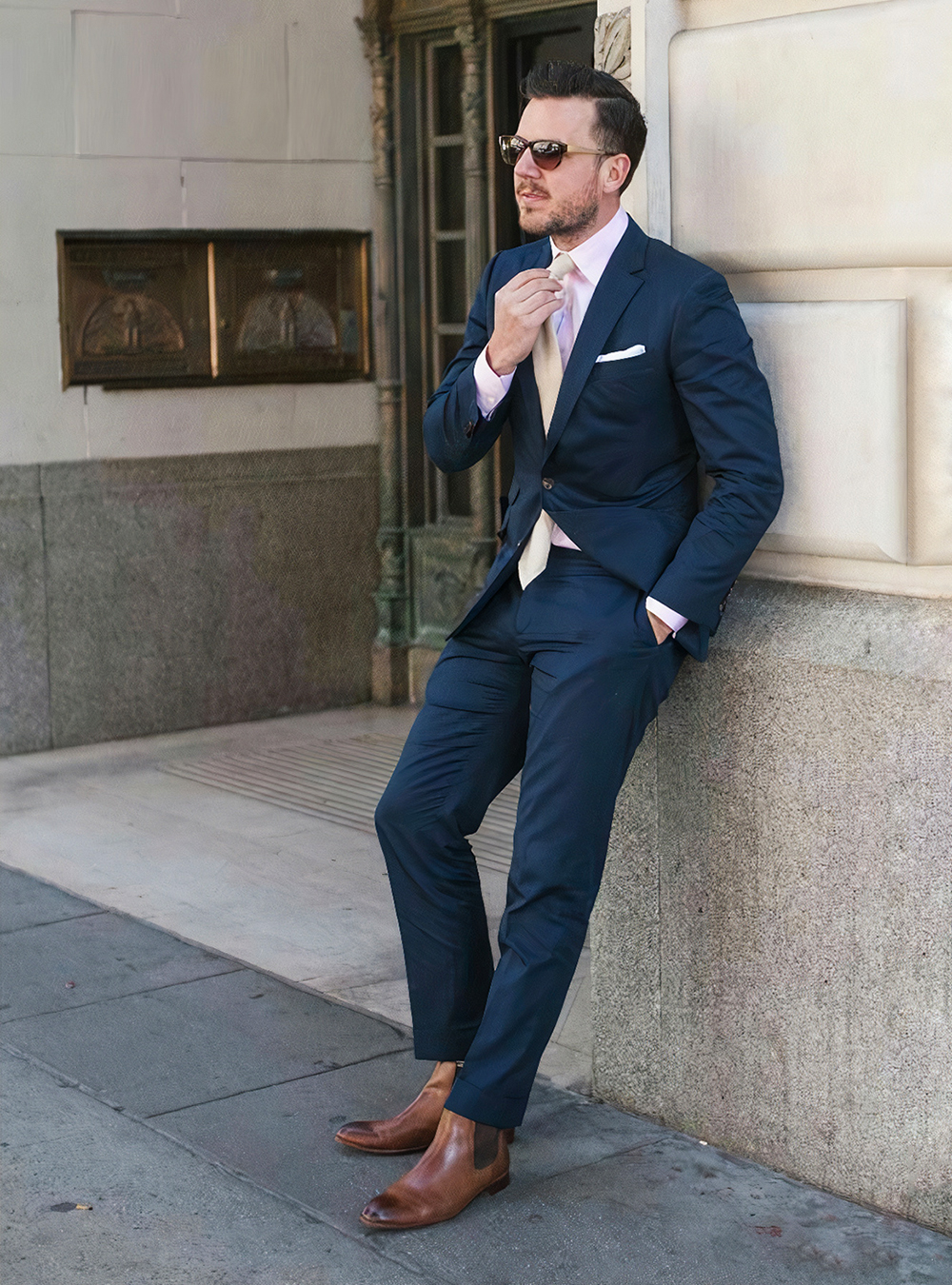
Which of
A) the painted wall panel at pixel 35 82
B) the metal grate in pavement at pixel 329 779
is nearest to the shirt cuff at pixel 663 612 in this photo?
the metal grate in pavement at pixel 329 779

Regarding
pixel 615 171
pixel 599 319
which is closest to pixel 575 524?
pixel 599 319

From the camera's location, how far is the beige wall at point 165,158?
7793 mm

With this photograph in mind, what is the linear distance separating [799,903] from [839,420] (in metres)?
0.96

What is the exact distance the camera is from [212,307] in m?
8.33

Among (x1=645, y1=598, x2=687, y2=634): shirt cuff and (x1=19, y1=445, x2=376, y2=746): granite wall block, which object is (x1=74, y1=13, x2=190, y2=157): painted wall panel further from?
(x1=645, y1=598, x2=687, y2=634): shirt cuff

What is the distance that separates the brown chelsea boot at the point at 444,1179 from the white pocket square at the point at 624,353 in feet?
4.88

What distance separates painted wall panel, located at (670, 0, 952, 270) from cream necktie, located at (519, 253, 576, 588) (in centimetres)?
37

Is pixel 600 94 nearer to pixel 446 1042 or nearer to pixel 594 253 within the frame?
pixel 594 253

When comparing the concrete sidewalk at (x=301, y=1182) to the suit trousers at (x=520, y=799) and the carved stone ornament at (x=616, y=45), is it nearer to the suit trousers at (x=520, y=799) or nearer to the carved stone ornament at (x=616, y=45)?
the suit trousers at (x=520, y=799)

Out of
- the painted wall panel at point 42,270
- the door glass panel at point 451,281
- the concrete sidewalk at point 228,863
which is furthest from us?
the door glass panel at point 451,281

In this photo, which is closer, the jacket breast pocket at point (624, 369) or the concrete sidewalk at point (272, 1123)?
the concrete sidewalk at point (272, 1123)

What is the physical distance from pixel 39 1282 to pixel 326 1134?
80 cm

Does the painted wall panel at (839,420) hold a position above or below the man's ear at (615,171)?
below

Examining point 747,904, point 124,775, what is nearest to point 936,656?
point 747,904
